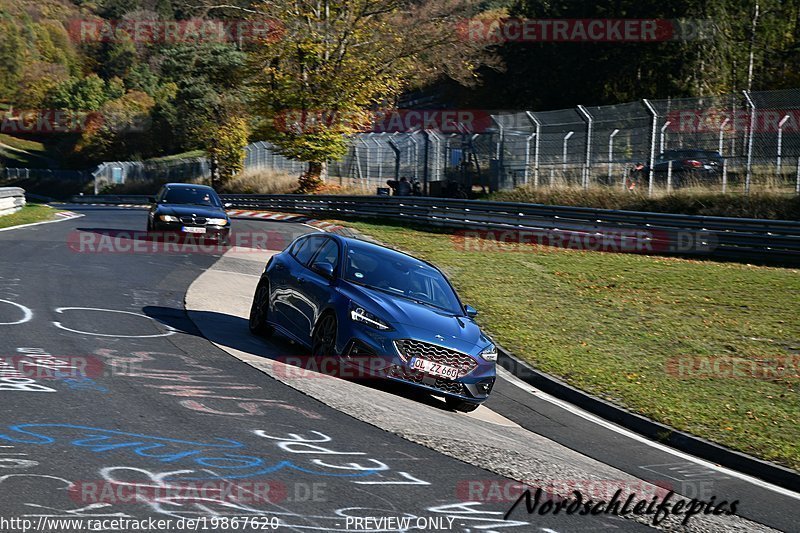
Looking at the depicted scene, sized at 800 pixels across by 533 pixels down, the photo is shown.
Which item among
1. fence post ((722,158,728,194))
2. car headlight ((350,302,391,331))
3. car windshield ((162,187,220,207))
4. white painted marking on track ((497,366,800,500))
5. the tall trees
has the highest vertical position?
the tall trees

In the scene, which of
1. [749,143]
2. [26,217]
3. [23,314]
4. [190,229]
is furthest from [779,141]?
[26,217]

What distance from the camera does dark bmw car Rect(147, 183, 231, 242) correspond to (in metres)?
22.9

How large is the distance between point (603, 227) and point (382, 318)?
53.1 ft

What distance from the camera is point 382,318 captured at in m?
9.96

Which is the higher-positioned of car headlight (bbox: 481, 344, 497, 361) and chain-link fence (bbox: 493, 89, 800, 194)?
chain-link fence (bbox: 493, 89, 800, 194)

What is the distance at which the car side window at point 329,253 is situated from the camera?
11.4 m

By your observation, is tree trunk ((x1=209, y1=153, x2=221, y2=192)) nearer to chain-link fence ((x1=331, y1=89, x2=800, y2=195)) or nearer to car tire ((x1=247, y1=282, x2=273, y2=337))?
chain-link fence ((x1=331, y1=89, x2=800, y2=195))

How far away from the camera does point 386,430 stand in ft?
26.8

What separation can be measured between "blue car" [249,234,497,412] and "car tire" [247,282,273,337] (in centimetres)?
4

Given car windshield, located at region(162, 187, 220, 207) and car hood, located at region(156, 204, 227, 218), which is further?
car windshield, located at region(162, 187, 220, 207)

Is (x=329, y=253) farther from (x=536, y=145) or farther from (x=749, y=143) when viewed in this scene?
(x=536, y=145)

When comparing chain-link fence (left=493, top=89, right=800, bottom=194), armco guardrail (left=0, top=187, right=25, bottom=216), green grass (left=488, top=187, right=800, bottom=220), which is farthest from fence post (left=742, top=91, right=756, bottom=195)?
armco guardrail (left=0, top=187, right=25, bottom=216)

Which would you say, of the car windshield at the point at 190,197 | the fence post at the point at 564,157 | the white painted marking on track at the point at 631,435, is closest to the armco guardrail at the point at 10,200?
the car windshield at the point at 190,197

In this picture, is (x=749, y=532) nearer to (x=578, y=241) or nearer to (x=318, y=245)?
(x=318, y=245)
